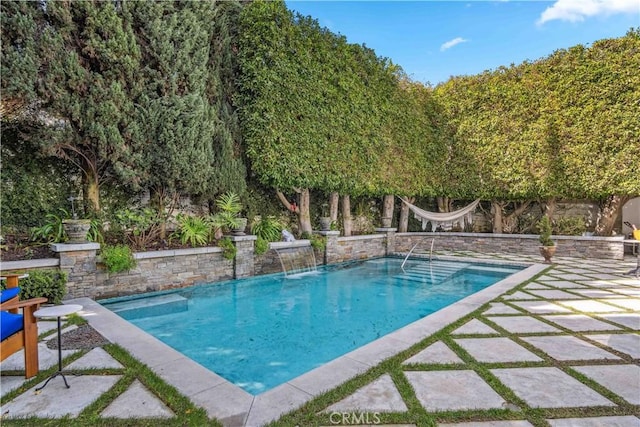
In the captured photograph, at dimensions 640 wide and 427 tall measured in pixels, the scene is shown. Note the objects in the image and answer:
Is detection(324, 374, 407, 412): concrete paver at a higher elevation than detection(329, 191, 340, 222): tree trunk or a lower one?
lower

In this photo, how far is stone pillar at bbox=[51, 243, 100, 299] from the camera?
15.7 feet

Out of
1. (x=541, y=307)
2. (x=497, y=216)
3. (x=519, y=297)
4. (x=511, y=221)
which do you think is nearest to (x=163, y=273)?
(x=519, y=297)

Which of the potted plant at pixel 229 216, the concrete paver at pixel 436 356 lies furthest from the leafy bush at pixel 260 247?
the concrete paver at pixel 436 356

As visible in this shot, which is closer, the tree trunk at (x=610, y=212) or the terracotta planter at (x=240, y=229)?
the terracotta planter at (x=240, y=229)

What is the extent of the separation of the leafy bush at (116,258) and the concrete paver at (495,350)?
476 cm

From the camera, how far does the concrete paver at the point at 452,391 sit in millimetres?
2128

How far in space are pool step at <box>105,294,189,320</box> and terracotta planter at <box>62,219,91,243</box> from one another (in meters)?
1.05

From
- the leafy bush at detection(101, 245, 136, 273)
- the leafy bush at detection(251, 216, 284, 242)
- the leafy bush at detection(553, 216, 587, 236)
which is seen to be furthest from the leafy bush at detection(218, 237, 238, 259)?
the leafy bush at detection(553, 216, 587, 236)

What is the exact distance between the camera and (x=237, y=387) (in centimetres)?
234

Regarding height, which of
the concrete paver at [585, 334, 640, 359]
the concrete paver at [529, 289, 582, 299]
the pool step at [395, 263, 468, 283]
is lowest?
the pool step at [395, 263, 468, 283]

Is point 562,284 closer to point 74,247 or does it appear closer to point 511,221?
point 511,221

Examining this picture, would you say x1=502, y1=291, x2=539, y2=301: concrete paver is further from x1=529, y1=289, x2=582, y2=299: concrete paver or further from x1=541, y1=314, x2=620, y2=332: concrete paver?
x1=541, y1=314, x2=620, y2=332: concrete paver

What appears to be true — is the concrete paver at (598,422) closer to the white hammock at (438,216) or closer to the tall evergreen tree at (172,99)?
the tall evergreen tree at (172,99)

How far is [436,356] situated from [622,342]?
5.99 ft
